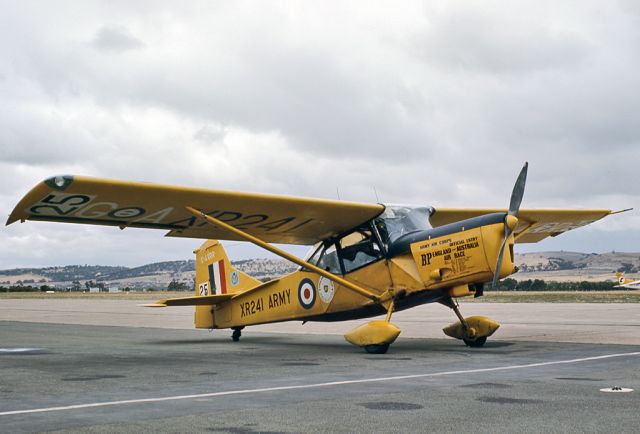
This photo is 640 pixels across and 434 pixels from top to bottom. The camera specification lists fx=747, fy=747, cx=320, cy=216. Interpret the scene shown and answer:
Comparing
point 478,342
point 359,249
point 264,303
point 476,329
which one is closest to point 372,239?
point 359,249

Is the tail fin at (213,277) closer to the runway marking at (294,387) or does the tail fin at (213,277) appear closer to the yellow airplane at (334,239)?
the yellow airplane at (334,239)

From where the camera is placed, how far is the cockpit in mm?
13930

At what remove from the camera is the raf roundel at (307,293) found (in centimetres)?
1495

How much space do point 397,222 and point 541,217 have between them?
177 inches

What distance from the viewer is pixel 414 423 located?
18.9 ft

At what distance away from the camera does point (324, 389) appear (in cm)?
783

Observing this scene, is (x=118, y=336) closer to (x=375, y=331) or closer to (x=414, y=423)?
(x=375, y=331)

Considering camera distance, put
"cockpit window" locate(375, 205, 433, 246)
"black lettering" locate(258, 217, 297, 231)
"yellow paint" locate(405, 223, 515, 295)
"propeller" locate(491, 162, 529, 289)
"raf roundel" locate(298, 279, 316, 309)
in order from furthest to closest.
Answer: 1. "raf roundel" locate(298, 279, 316, 309)
2. "black lettering" locate(258, 217, 297, 231)
3. "cockpit window" locate(375, 205, 433, 246)
4. "yellow paint" locate(405, 223, 515, 295)
5. "propeller" locate(491, 162, 529, 289)

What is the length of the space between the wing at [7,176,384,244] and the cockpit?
0.21 m

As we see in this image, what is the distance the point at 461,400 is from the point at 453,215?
9757 mm

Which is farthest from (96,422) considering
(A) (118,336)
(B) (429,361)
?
(A) (118,336)

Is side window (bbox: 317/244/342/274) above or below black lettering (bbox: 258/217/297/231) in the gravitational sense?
below

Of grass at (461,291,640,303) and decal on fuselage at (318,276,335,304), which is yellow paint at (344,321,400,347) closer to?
decal on fuselage at (318,276,335,304)

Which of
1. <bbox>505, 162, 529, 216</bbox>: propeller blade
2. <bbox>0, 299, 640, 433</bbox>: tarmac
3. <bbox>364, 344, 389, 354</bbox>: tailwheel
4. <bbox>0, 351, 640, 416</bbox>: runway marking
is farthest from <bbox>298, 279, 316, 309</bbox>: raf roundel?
<bbox>0, 351, 640, 416</bbox>: runway marking
